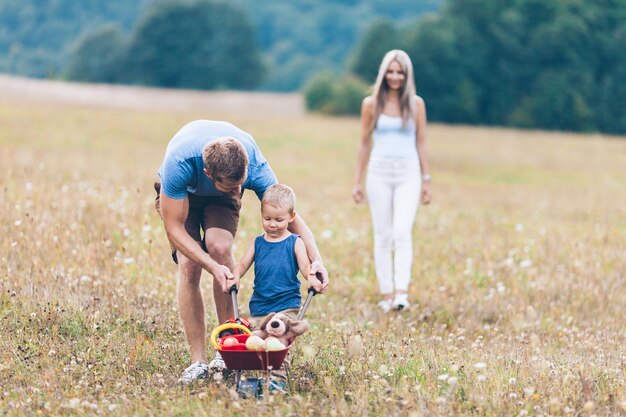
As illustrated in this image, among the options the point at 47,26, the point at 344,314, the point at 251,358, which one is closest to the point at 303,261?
the point at 251,358

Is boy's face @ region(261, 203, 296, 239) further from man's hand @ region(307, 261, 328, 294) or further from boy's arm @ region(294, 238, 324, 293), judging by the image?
man's hand @ region(307, 261, 328, 294)

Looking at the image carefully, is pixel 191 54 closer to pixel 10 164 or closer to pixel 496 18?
pixel 496 18

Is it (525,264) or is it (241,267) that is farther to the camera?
(525,264)

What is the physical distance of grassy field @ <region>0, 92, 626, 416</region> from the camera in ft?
16.9

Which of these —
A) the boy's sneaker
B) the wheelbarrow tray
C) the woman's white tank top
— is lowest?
the boy's sneaker

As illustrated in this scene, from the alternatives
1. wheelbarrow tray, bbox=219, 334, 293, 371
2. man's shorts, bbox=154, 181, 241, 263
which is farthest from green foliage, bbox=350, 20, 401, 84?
wheelbarrow tray, bbox=219, 334, 293, 371

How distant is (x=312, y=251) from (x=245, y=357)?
89cm

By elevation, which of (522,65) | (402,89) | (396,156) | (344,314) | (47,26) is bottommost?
(344,314)

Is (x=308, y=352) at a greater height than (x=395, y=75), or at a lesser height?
lesser

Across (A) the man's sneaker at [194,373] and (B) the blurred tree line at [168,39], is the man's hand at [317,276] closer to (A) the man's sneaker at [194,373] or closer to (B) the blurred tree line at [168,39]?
(A) the man's sneaker at [194,373]

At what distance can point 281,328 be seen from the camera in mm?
5172

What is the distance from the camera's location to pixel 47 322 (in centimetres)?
655

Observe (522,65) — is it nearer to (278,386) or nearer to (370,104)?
(370,104)

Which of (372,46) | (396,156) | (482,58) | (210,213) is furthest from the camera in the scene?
(372,46)
